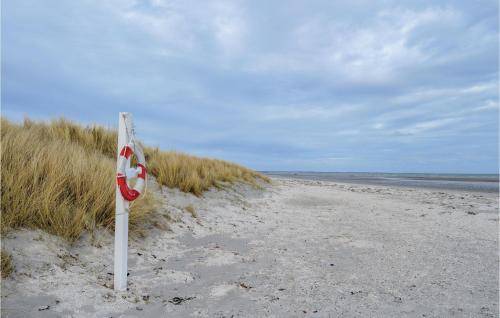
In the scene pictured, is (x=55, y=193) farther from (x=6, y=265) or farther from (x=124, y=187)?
(x=124, y=187)

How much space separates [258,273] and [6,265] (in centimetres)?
224

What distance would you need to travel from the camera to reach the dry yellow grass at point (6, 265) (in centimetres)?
237

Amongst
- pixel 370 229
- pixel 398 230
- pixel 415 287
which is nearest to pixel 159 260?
pixel 415 287

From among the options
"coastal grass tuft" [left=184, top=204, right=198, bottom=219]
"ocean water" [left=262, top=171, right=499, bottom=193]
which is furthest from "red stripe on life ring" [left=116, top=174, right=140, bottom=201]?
"ocean water" [left=262, top=171, right=499, bottom=193]

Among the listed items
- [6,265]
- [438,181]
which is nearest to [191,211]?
[6,265]

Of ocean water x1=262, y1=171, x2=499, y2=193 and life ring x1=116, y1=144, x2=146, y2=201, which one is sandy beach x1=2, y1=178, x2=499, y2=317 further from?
ocean water x1=262, y1=171, x2=499, y2=193

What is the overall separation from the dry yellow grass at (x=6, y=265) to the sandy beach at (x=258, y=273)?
0.07m

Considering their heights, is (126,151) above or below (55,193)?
above

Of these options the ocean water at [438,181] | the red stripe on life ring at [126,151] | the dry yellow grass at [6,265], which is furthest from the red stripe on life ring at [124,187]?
the ocean water at [438,181]

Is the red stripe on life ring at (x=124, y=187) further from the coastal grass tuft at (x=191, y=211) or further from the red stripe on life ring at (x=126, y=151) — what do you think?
the coastal grass tuft at (x=191, y=211)

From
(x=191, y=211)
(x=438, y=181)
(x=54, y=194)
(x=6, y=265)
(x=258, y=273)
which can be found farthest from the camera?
(x=438, y=181)

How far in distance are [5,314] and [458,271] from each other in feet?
13.8

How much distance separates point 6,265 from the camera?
7.95 feet

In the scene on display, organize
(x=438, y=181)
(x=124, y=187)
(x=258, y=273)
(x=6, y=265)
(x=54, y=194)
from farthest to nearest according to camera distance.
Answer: (x=438, y=181)
(x=54, y=194)
(x=258, y=273)
(x=124, y=187)
(x=6, y=265)
